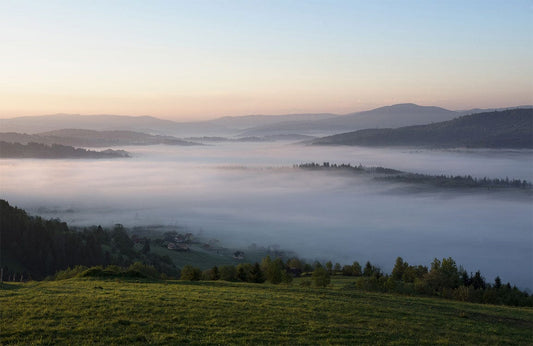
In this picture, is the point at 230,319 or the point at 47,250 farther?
the point at 47,250

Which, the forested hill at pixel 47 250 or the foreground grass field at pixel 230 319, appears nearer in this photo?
the foreground grass field at pixel 230 319

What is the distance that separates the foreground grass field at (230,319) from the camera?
20.4 metres

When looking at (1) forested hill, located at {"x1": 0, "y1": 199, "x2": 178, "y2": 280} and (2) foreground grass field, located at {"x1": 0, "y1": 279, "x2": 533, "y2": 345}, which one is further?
(1) forested hill, located at {"x1": 0, "y1": 199, "x2": 178, "y2": 280}

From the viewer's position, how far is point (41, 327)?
67.4 ft

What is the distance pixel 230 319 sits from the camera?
2386 centimetres

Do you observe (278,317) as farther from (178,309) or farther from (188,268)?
(188,268)

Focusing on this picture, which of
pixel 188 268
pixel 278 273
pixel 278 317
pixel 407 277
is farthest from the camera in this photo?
pixel 407 277

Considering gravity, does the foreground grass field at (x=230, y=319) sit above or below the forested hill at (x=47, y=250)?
above

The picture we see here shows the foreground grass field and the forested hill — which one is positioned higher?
the foreground grass field

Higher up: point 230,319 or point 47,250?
point 230,319

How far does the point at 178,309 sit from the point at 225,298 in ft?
20.7

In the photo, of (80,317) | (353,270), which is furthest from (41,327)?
(353,270)

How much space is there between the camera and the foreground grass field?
2044cm

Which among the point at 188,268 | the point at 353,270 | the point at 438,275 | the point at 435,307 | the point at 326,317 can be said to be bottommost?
the point at 353,270
